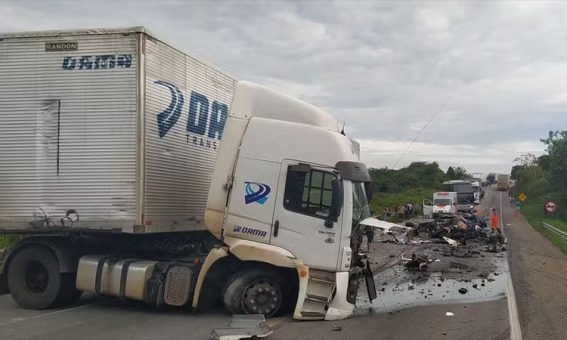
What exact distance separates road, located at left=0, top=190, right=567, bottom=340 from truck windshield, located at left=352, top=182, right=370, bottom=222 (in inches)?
61.1

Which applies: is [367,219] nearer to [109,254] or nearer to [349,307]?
[349,307]

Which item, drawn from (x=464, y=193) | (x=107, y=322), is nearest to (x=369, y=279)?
(x=107, y=322)

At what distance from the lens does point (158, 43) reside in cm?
898

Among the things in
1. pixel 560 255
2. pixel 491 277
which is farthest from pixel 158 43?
pixel 560 255

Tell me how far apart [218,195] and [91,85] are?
8.61 ft

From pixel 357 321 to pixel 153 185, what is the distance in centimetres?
375

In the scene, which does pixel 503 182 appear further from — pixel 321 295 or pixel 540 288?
pixel 321 295

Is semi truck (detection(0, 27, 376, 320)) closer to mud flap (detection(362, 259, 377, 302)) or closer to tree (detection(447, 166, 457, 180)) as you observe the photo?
mud flap (detection(362, 259, 377, 302))

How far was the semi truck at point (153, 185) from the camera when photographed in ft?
27.3

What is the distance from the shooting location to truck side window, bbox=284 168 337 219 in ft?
27.5

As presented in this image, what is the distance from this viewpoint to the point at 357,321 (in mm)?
8289

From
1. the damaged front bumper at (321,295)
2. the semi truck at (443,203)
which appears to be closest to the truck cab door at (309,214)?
the damaged front bumper at (321,295)

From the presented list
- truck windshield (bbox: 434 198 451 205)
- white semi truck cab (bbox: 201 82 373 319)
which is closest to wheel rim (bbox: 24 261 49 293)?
white semi truck cab (bbox: 201 82 373 319)

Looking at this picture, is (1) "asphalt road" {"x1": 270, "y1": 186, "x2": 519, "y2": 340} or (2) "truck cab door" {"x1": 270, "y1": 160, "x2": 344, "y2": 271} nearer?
(1) "asphalt road" {"x1": 270, "y1": 186, "x2": 519, "y2": 340}
